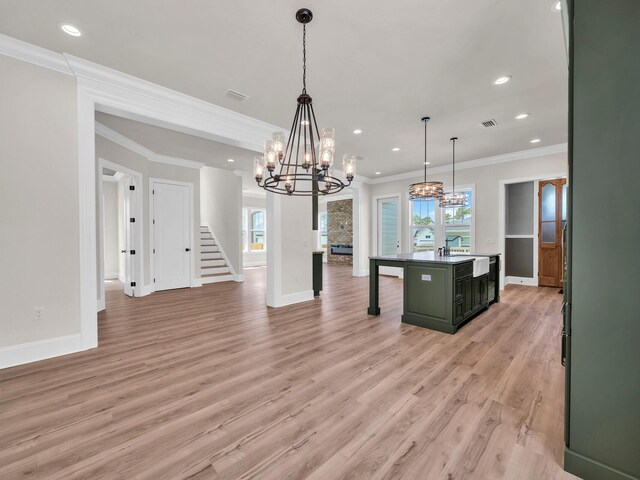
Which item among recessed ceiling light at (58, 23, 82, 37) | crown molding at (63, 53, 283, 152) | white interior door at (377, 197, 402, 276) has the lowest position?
white interior door at (377, 197, 402, 276)

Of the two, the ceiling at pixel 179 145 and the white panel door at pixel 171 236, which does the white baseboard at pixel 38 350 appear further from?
the white panel door at pixel 171 236

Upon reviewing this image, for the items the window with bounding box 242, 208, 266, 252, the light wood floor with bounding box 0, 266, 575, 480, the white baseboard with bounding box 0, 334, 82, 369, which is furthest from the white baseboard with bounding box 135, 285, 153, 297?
the window with bounding box 242, 208, 266, 252

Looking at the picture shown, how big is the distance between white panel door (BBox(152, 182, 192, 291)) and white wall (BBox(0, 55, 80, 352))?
3428 millimetres

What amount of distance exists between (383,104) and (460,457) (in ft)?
12.7

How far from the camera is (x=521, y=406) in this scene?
2109 millimetres

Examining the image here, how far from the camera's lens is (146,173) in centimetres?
610

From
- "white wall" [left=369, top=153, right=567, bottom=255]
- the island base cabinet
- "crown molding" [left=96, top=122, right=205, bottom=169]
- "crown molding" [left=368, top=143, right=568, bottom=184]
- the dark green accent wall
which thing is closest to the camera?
the dark green accent wall

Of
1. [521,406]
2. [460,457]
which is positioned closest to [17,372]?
[460,457]

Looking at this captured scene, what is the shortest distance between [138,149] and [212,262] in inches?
142

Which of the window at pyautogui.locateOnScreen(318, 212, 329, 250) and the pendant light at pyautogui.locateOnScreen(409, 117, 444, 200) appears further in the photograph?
the window at pyautogui.locateOnScreen(318, 212, 329, 250)

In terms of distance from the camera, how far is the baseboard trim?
138 cm

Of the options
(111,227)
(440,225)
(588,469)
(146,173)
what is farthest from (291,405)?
(111,227)

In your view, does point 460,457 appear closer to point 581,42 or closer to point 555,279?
point 581,42

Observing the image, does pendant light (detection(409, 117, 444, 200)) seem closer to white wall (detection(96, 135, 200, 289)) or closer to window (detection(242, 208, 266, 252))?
white wall (detection(96, 135, 200, 289))
